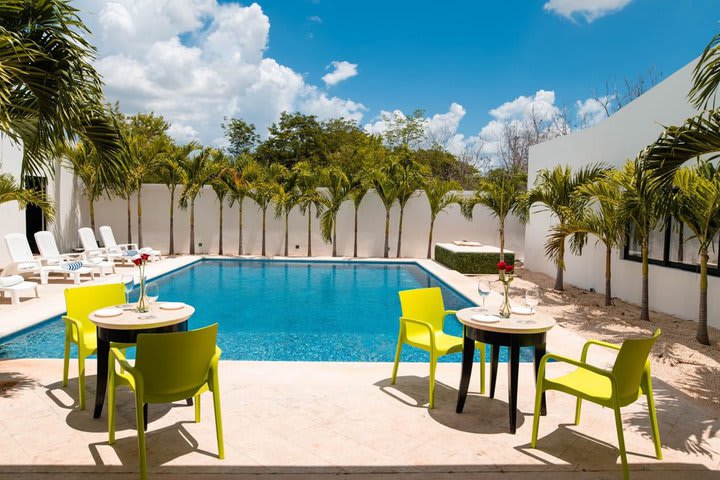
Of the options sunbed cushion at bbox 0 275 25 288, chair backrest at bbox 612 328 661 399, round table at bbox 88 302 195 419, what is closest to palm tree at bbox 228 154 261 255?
sunbed cushion at bbox 0 275 25 288

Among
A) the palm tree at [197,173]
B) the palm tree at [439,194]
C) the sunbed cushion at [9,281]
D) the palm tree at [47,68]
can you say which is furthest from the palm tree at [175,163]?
the palm tree at [47,68]

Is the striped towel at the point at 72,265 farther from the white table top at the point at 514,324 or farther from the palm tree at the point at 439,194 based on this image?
the palm tree at the point at 439,194

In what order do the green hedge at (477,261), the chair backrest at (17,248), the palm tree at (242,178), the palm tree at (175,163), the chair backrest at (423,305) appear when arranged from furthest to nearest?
the palm tree at (242,178) < the palm tree at (175,163) < the green hedge at (477,261) < the chair backrest at (17,248) < the chair backrest at (423,305)

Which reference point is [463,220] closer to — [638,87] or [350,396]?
[350,396]

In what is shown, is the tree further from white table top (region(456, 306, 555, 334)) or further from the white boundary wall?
white table top (region(456, 306, 555, 334))

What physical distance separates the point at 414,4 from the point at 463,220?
8851mm

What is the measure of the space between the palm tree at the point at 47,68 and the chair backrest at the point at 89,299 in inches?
50.1

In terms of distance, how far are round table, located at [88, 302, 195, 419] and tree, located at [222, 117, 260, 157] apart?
33.9 meters

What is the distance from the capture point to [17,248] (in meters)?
10.5

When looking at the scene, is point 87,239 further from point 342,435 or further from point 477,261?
point 342,435

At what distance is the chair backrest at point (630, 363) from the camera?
3.21 m

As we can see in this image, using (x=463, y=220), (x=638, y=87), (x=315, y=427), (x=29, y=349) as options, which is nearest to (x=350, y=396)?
(x=315, y=427)

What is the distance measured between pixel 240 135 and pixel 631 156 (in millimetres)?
31286

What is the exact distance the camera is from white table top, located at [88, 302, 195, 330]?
12.4ft
